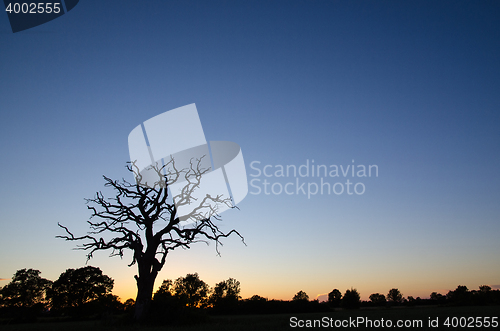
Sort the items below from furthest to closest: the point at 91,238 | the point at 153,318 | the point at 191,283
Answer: the point at 191,283, the point at 91,238, the point at 153,318

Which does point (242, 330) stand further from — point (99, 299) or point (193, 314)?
point (99, 299)

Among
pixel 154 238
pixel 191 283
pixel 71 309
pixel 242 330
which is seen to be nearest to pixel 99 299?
pixel 71 309

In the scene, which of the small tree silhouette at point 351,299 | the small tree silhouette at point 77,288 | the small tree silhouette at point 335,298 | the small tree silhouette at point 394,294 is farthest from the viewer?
the small tree silhouette at point 394,294

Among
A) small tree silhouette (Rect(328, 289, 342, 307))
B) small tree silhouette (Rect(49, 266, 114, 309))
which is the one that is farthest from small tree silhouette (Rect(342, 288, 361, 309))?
small tree silhouette (Rect(49, 266, 114, 309))

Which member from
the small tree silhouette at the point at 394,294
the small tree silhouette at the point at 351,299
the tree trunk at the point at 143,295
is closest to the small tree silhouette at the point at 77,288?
the tree trunk at the point at 143,295

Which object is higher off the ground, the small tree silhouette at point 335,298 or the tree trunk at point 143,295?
the tree trunk at point 143,295

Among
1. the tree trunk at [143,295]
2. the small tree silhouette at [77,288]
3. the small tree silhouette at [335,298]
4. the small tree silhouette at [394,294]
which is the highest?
the tree trunk at [143,295]

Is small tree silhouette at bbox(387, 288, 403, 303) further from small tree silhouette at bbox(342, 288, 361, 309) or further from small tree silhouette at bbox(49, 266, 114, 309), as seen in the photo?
small tree silhouette at bbox(49, 266, 114, 309)

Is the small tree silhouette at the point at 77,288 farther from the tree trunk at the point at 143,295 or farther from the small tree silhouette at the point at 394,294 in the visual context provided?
the small tree silhouette at the point at 394,294

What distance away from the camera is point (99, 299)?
61.5 metres

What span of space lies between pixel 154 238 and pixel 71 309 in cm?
5079

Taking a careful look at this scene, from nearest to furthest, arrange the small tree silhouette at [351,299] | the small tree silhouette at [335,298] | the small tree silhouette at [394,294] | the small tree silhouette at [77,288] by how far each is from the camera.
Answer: the small tree silhouette at [77,288]
the small tree silhouette at [351,299]
the small tree silhouette at [335,298]
the small tree silhouette at [394,294]

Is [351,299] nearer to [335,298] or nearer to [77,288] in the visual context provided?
[335,298]

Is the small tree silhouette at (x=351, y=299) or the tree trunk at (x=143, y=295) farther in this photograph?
the small tree silhouette at (x=351, y=299)
